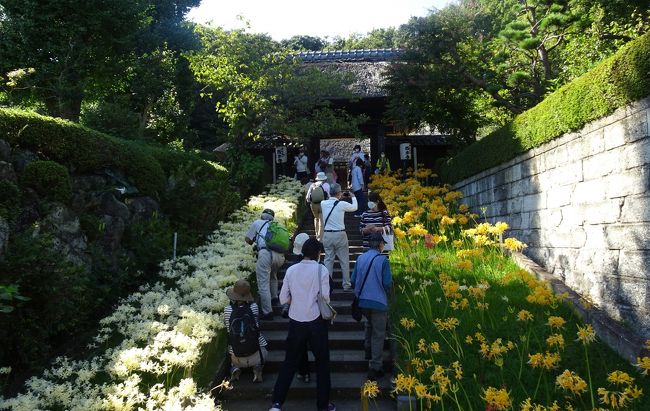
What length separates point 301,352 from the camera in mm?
5266

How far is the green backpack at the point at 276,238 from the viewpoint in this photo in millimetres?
7277

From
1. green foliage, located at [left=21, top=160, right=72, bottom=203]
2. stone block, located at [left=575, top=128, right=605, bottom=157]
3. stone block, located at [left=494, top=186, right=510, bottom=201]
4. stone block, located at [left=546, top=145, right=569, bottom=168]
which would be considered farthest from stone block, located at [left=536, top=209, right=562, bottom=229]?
green foliage, located at [left=21, top=160, right=72, bottom=203]

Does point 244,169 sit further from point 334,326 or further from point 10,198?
point 10,198

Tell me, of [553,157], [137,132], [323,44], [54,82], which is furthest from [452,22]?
[323,44]

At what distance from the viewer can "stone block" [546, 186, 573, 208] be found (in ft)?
24.7

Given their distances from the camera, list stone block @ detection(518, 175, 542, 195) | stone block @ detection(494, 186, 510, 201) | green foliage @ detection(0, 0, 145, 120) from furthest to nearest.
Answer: green foliage @ detection(0, 0, 145, 120) → stone block @ detection(494, 186, 510, 201) → stone block @ detection(518, 175, 542, 195)

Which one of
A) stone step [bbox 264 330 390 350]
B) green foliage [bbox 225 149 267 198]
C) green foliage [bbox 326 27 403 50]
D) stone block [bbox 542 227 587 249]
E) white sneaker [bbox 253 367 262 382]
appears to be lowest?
white sneaker [bbox 253 367 262 382]

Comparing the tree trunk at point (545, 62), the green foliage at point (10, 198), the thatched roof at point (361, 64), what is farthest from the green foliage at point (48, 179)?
the thatched roof at point (361, 64)

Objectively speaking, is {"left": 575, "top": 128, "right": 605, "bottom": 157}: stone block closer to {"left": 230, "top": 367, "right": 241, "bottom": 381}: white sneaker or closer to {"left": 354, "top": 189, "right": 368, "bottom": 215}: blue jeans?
{"left": 230, "top": 367, "right": 241, "bottom": 381}: white sneaker

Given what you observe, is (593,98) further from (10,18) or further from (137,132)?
(10,18)

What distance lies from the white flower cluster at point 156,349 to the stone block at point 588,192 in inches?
206

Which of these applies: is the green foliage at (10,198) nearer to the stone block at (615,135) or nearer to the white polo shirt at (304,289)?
the white polo shirt at (304,289)

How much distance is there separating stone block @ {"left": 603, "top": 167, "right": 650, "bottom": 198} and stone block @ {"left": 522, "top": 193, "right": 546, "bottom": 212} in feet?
7.49

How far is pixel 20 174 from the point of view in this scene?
6.93m
